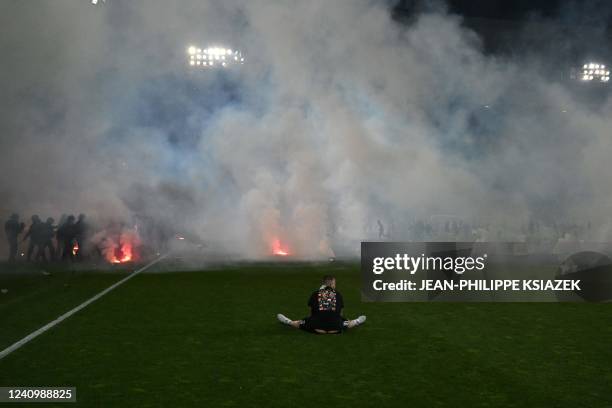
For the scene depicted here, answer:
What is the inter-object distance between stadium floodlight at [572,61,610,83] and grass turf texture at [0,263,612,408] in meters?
20.7

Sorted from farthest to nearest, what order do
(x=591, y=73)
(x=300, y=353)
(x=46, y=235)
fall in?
(x=591, y=73) < (x=46, y=235) < (x=300, y=353)

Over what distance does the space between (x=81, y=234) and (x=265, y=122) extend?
302 inches

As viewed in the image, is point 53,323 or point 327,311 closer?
point 327,311

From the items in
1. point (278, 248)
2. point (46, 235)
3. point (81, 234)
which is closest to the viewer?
point (46, 235)

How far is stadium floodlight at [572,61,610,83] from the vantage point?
29672 mm

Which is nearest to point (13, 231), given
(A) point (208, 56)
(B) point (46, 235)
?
(B) point (46, 235)

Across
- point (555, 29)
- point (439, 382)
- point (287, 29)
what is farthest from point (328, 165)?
point (439, 382)

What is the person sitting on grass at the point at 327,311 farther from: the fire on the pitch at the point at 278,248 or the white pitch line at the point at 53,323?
the fire on the pitch at the point at 278,248

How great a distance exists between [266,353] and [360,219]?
2898 centimetres

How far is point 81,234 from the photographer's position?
22.7 m

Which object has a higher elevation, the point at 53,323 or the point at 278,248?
the point at 278,248

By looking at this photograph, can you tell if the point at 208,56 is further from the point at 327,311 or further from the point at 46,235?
the point at 327,311

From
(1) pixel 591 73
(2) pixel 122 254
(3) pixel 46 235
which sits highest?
(1) pixel 591 73

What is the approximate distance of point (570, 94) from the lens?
29969mm
